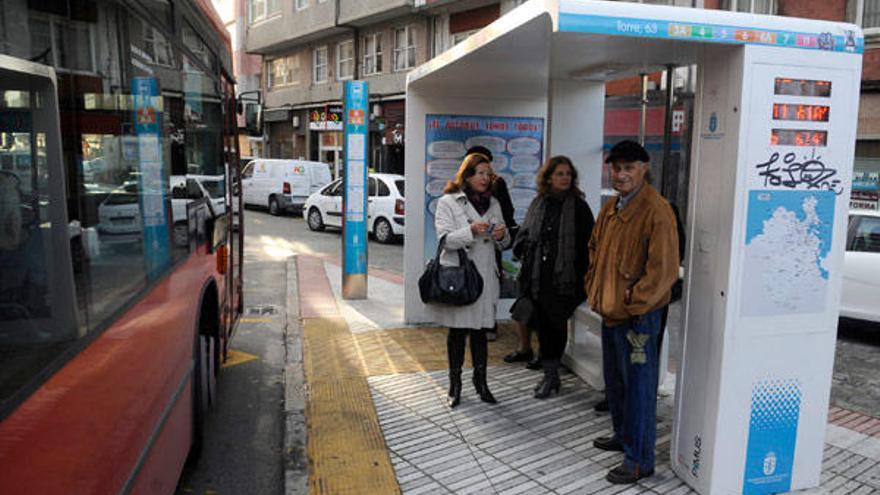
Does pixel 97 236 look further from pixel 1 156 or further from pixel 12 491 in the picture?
pixel 12 491

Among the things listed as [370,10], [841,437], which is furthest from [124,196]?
[370,10]

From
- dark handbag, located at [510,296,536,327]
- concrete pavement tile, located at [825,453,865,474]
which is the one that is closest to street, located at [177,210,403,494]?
dark handbag, located at [510,296,536,327]

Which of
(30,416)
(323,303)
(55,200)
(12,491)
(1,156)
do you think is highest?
(1,156)

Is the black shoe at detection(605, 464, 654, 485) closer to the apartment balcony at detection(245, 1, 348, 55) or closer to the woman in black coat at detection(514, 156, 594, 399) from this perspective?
the woman in black coat at detection(514, 156, 594, 399)

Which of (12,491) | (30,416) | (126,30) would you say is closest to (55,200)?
(30,416)

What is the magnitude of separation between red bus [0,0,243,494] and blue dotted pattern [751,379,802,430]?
2.92 m

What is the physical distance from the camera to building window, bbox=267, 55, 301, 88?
32188 mm

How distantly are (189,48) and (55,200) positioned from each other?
244 centimetres

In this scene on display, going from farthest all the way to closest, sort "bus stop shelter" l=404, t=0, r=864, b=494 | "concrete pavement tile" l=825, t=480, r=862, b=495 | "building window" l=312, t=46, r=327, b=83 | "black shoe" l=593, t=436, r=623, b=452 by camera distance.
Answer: "building window" l=312, t=46, r=327, b=83
"black shoe" l=593, t=436, r=623, b=452
"concrete pavement tile" l=825, t=480, r=862, b=495
"bus stop shelter" l=404, t=0, r=864, b=494

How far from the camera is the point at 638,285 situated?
349 cm

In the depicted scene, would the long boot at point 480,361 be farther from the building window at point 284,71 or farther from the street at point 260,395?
the building window at point 284,71

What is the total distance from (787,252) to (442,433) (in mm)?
2354

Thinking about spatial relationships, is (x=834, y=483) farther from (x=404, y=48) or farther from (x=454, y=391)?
(x=404, y=48)

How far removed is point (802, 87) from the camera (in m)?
3.38
